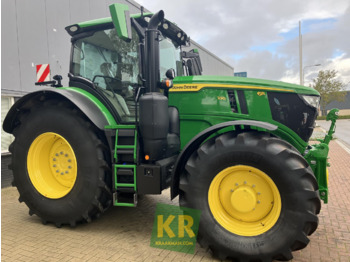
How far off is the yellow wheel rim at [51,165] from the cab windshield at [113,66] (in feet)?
3.03

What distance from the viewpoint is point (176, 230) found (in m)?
3.71

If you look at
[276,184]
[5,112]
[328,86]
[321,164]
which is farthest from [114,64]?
[328,86]

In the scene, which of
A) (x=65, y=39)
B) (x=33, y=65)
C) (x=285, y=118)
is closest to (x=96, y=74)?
(x=285, y=118)

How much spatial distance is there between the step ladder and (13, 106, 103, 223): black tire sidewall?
9.7 inches

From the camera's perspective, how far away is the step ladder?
3424 mm

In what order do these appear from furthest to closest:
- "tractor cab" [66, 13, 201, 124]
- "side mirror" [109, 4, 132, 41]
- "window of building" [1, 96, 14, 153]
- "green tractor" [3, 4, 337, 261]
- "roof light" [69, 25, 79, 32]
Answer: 1. "window of building" [1, 96, 14, 153]
2. "roof light" [69, 25, 79, 32]
3. "tractor cab" [66, 13, 201, 124]
4. "side mirror" [109, 4, 132, 41]
5. "green tractor" [3, 4, 337, 261]

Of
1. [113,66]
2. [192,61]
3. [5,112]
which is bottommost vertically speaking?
[5,112]

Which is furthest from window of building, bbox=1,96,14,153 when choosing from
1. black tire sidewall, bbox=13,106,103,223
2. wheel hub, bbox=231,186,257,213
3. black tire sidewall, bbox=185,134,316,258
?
wheel hub, bbox=231,186,257,213

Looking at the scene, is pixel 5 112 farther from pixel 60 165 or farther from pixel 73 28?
pixel 73 28

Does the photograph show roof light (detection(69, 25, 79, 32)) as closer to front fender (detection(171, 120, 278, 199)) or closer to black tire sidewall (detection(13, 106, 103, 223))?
black tire sidewall (detection(13, 106, 103, 223))

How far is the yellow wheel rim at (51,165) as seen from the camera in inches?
153

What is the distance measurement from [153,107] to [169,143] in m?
0.53

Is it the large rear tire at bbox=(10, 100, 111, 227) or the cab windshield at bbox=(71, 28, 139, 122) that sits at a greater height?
the cab windshield at bbox=(71, 28, 139, 122)

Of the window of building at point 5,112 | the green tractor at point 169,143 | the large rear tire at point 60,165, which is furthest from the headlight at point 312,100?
the window of building at point 5,112
